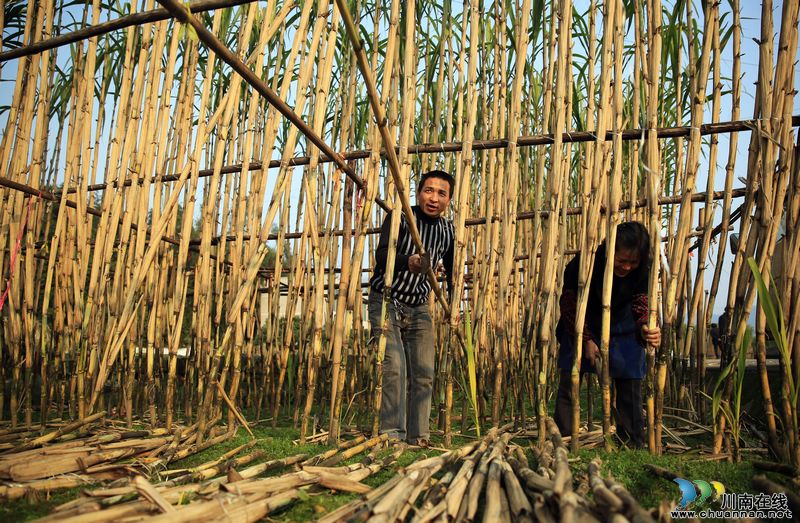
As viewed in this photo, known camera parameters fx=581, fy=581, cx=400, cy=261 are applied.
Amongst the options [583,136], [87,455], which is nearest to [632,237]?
[583,136]

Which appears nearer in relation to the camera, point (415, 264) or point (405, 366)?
point (415, 264)

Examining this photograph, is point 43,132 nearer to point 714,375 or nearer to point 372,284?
point 372,284

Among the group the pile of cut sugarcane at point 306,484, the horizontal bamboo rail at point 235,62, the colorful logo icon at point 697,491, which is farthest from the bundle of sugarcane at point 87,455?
the colorful logo icon at point 697,491

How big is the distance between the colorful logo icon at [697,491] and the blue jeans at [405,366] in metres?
1.15

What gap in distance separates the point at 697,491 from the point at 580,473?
27 cm

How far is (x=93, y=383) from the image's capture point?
234 cm

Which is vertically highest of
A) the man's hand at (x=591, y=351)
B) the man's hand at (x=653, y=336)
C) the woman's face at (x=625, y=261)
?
the woman's face at (x=625, y=261)

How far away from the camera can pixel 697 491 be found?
133cm

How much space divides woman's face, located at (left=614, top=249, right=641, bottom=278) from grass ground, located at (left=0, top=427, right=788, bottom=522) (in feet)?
2.36

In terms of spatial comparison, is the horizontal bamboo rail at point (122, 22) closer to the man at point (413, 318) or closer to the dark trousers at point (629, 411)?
the man at point (413, 318)

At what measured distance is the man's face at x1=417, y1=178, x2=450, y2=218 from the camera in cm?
250

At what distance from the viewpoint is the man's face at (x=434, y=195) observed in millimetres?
2498

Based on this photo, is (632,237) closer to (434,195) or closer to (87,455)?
(434,195)

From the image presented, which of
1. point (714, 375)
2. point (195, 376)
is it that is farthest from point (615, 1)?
point (195, 376)
